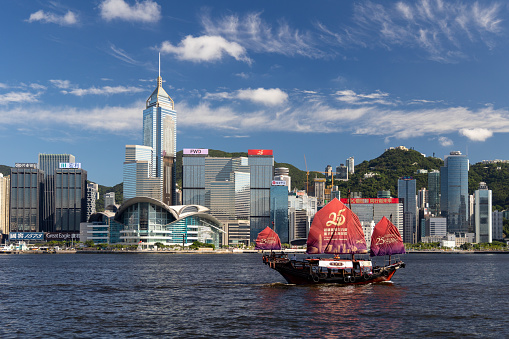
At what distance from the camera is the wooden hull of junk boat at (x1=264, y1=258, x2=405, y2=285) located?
266 ft

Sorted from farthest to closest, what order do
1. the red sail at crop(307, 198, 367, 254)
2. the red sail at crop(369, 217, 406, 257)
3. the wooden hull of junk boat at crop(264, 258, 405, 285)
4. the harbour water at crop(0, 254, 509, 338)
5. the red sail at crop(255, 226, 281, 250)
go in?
the red sail at crop(255, 226, 281, 250) < the red sail at crop(369, 217, 406, 257) < the red sail at crop(307, 198, 367, 254) < the wooden hull of junk boat at crop(264, 258, 405, 285) < the harbour water at crop(0, 254, 509, 338)

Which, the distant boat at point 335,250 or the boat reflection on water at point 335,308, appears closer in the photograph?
the boat reflection on water at point 335,308

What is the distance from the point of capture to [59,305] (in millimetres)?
65500


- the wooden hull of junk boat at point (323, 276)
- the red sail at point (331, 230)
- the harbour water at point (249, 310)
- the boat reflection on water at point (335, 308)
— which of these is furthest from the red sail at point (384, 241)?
the red sail at point (331, 230)

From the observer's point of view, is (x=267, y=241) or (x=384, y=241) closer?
(x=384, y=241)

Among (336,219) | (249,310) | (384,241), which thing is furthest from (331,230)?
(249,310)

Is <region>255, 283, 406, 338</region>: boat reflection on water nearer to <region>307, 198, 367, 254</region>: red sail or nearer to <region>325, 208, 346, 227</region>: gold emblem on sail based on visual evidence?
<region>307, 198, 367, 254</region>: red sail

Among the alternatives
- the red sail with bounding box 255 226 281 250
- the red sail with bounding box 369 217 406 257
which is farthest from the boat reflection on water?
the red sail with bounding box 255 226 281 250

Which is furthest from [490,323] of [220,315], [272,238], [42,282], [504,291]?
[42,282]

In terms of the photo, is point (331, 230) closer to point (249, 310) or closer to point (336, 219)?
point (336, 219)

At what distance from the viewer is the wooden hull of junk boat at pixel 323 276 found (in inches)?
3194

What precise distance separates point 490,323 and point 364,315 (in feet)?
37.8

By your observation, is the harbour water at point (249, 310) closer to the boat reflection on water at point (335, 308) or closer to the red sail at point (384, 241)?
the boat reflection on water at point (335, 308)

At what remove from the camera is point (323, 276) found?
81375 millimetres
